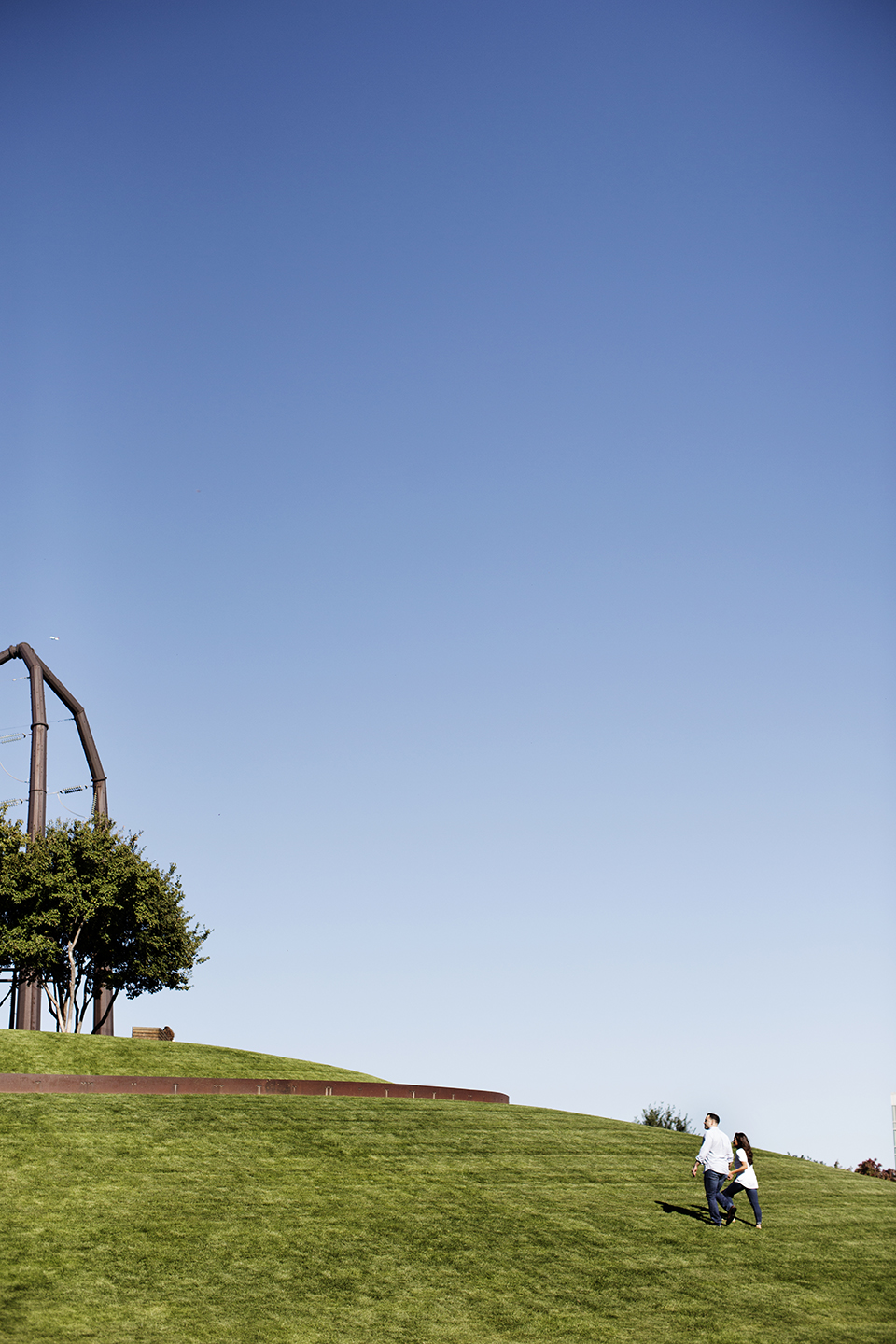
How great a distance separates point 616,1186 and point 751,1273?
211 inches

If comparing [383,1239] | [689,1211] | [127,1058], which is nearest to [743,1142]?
[689,1211]

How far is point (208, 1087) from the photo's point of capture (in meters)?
27.5

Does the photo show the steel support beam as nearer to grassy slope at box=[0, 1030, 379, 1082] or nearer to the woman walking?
grassy slope at box=[0, 1030, 379, 1082]

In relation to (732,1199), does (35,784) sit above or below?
above

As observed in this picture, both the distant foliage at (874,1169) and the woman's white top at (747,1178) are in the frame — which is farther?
the distant foliage at (874,1169)

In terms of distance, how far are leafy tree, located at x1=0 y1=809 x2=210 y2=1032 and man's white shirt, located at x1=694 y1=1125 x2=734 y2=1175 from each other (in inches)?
1166

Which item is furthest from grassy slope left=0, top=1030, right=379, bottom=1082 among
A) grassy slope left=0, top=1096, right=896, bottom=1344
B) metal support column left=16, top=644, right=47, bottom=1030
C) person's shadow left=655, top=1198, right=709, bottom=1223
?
person's shadow left=655, top=1198, right=709, bottom=1223

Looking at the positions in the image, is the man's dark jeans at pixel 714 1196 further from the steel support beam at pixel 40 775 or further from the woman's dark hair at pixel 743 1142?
the steel support beam at pixel 40 775

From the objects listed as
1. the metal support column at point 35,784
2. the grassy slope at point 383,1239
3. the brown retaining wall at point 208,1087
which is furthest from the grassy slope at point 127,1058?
the metal support column at point 35,784

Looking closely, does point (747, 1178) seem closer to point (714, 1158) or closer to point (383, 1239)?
point (714, 1158)

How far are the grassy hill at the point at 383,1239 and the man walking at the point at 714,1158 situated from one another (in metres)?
0.61

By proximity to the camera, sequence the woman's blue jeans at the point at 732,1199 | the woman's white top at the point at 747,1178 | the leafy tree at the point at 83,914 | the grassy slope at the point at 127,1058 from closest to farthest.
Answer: the woman's blue jeans at the point at 732,1199 → the woman's white top at the point at 747,1178 → the grassy slope at the point at 127,1058 → the leafy tree at the point at 83,914

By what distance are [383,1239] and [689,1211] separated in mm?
6868

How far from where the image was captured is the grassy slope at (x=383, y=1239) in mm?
14398
